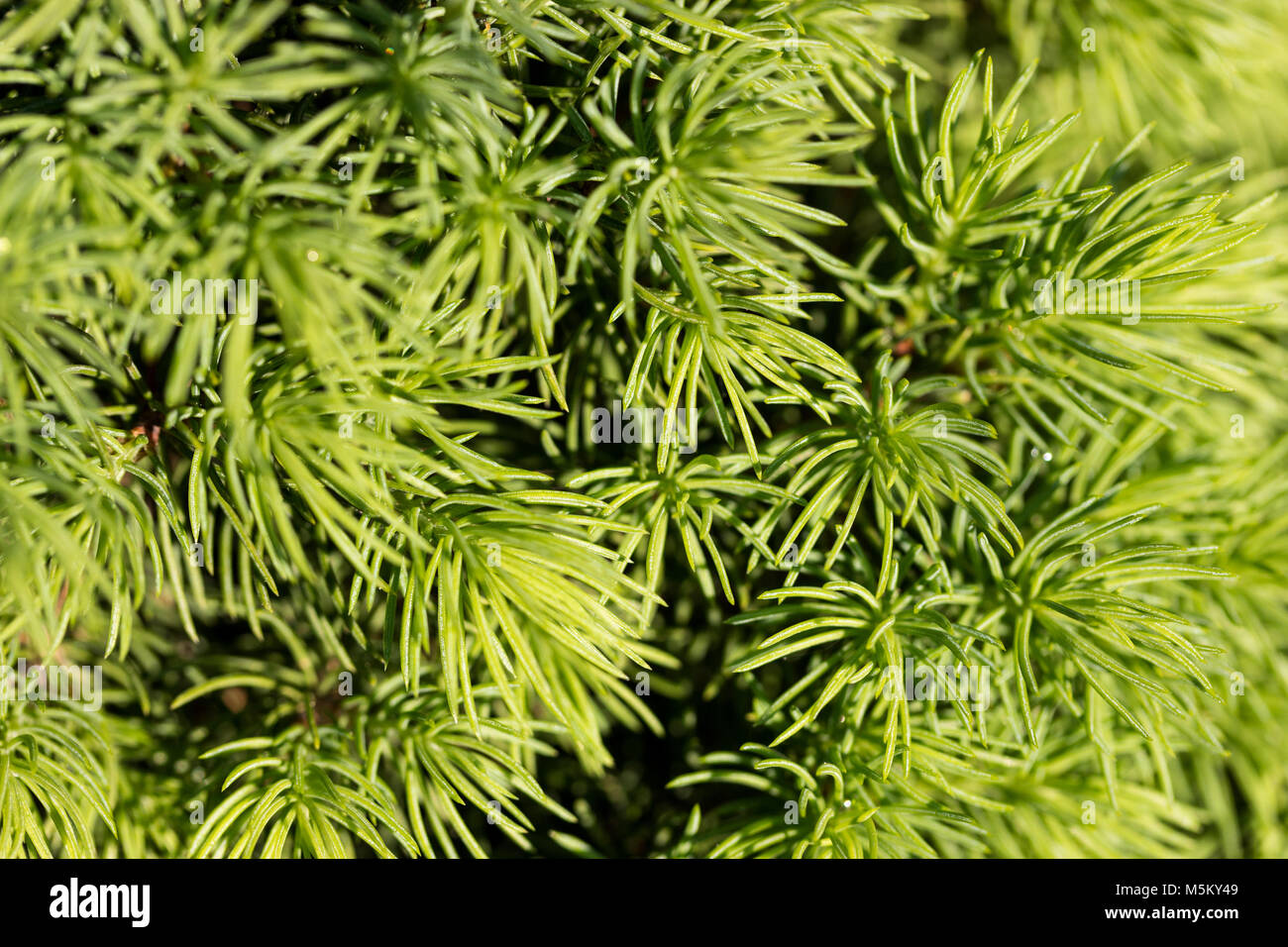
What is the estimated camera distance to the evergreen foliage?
0.36m

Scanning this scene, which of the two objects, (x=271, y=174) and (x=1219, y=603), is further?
(x=1219, y=603)

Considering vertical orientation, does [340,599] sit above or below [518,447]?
below

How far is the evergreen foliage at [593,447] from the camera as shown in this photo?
14.0 inches

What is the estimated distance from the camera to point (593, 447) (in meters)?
0.52
